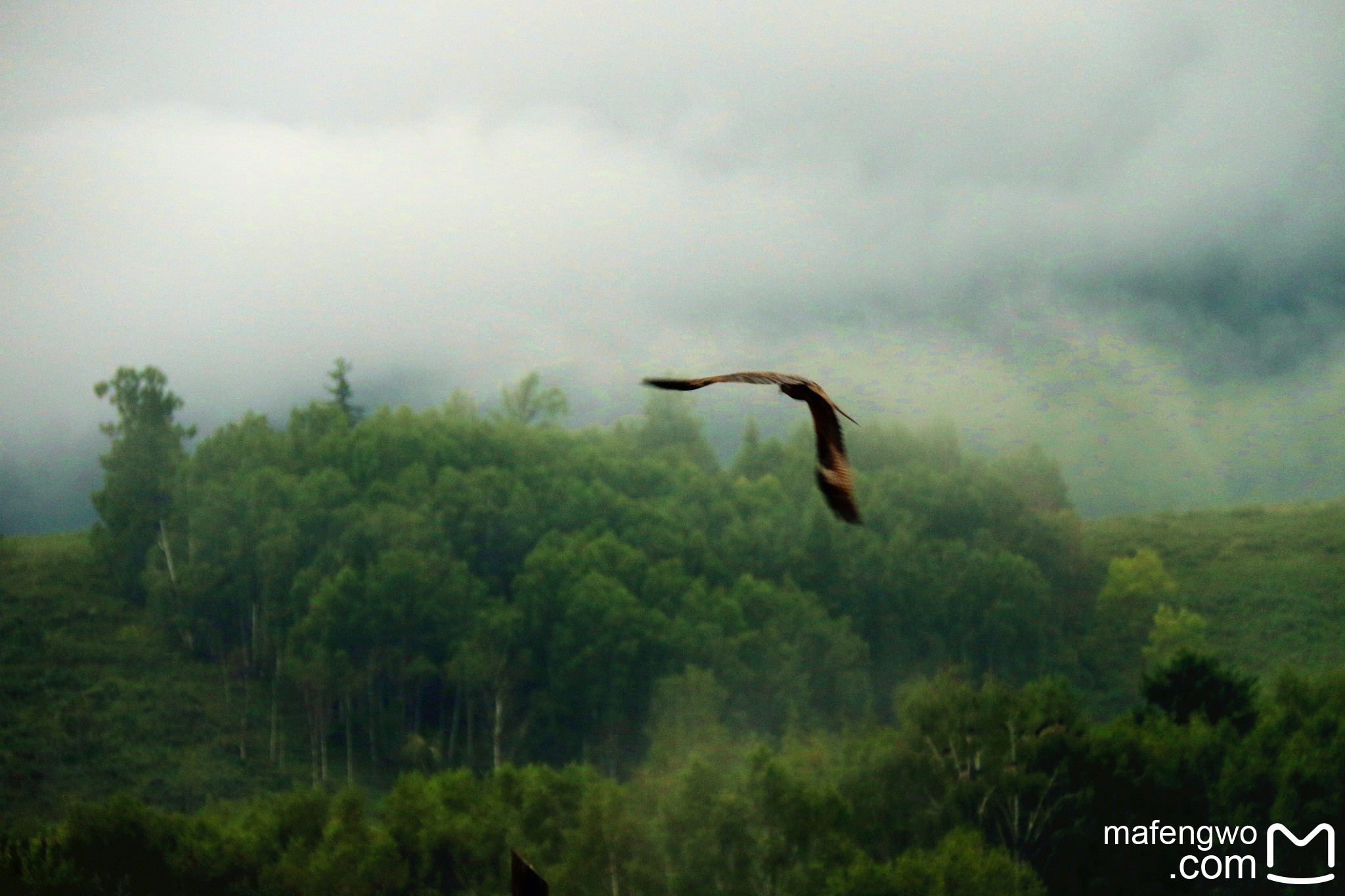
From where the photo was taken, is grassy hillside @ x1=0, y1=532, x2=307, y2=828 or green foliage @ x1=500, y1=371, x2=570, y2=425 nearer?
grassy hillside @ x1=0, y1=532, x2=307, y2=828

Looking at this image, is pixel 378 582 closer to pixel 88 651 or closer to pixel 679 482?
pixel 88 651

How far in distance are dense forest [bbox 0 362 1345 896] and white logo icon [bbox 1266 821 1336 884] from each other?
2.57 feet

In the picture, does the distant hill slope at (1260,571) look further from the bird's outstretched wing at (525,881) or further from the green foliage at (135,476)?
the bird's outstretched wing at (525,881)

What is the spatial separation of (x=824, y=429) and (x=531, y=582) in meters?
106

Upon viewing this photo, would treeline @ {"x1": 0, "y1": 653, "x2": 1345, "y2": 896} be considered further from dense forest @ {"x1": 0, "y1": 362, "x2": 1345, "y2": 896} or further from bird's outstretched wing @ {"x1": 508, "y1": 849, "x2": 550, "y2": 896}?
bird's outstretched wing @ {"x1": 508, "y1": 849, "x2": 550, "y2": 896}

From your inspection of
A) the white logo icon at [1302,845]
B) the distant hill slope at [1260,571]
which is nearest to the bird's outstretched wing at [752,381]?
the white logo icon at [1302,845]

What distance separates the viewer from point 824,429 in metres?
3.24

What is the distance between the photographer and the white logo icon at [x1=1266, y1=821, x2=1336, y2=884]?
69250 mm

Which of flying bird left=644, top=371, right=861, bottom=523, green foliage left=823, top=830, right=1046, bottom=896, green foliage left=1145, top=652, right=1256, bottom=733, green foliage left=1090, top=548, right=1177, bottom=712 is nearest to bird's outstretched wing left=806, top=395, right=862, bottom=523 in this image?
flying bird left=644, top=371, right=861, bottom=523

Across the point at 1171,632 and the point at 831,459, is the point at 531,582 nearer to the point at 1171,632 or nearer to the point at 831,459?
the point at 1171,632

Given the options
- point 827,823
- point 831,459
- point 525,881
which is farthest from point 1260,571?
point 525,881

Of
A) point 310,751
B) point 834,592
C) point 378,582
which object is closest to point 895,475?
point 834,592

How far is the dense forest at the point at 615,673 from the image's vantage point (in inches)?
2653

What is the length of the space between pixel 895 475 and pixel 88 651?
70.6 m
